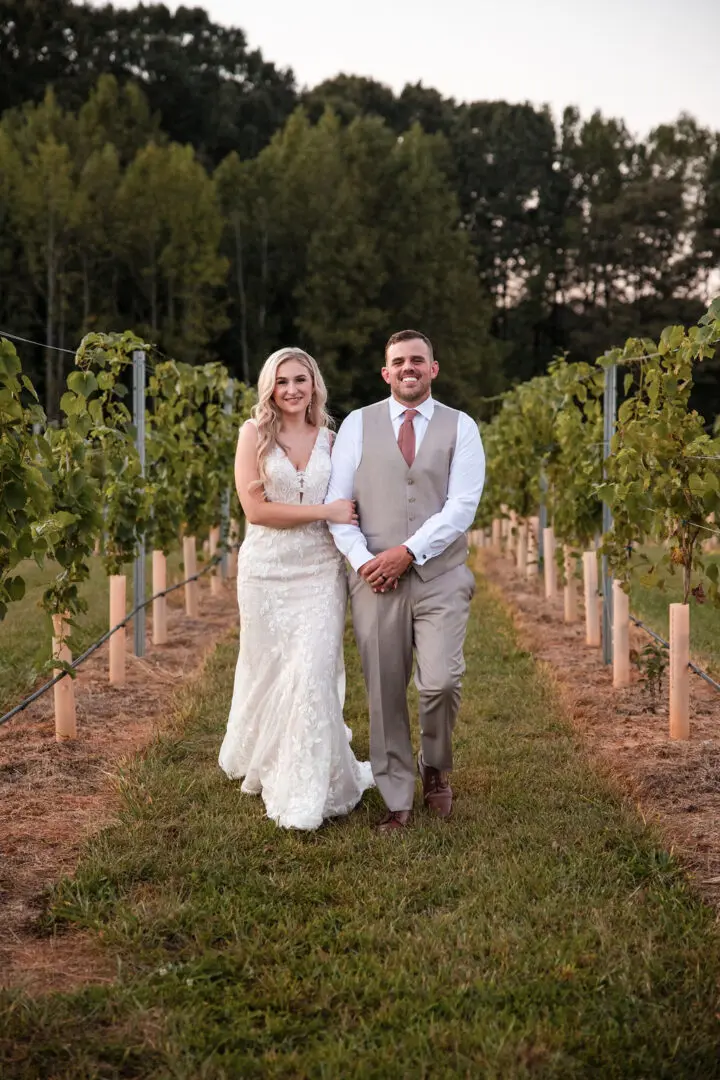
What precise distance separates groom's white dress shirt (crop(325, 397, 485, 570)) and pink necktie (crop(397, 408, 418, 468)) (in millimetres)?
20

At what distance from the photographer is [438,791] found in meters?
4.29

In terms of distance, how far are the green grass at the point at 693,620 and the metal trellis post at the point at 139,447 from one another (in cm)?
321

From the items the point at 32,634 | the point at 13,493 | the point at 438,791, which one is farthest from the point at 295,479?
the point at 32,634

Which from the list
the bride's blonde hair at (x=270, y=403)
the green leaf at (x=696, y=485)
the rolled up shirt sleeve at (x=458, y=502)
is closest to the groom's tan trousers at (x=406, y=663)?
the rolled up shirt sleeve at (x=458, y=502)

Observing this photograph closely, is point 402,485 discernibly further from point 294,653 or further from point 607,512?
point 607,512

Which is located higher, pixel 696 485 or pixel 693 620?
pixel 696 485

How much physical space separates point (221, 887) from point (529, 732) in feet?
8.01

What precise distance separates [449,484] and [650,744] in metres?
1.97

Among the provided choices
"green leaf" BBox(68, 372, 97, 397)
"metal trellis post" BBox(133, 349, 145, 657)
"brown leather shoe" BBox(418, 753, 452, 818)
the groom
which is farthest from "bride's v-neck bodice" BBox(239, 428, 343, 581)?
"metal trellis post" BBox(133, 349, 145, 657)

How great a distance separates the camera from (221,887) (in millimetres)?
3588

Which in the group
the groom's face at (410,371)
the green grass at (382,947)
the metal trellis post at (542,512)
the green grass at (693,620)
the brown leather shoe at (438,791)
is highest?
the groom's face at (410,371)

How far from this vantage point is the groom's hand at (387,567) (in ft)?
13.3

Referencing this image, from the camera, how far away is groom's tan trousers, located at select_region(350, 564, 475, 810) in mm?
4121

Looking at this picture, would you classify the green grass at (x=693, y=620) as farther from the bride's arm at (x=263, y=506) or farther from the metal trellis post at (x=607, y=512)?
the bride's arm at (x=263, y=506)
